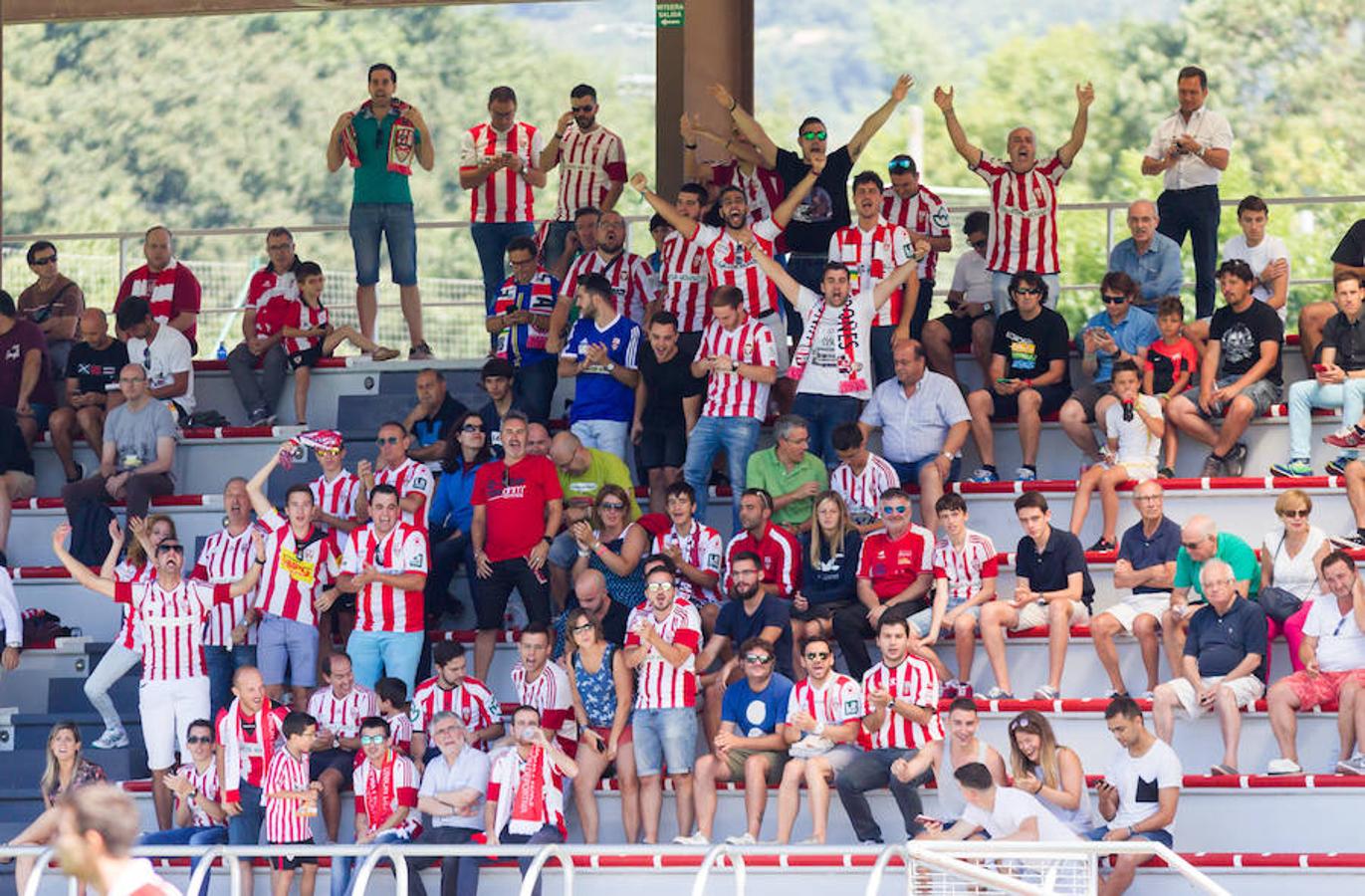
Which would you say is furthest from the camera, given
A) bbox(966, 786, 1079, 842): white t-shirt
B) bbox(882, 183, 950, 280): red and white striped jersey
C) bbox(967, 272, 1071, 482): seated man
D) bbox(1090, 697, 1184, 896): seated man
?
bbox(882, 183, 950, 280): red and white striped jersey

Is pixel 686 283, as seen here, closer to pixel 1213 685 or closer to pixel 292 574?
pixel 292 574

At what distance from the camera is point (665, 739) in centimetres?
1214

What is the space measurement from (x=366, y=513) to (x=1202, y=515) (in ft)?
16.0

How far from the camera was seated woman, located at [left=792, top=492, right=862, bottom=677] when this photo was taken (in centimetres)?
1273

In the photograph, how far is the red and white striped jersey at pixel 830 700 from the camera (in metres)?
11.9

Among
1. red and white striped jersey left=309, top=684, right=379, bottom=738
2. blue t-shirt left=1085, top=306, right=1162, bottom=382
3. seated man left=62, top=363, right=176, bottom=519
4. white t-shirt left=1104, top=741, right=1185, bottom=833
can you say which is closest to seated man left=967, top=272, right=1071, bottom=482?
blue t-shirt left=1085, top=306, right=1162, bottom=382

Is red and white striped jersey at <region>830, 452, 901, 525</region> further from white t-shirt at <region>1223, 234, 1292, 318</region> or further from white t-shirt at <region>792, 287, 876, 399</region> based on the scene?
white t-shirt at <region>1223, 234, 1292, 318</region>

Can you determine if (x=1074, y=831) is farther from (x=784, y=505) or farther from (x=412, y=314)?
(x=412, y=314)

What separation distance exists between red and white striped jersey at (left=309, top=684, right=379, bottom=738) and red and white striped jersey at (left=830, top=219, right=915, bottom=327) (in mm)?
4070

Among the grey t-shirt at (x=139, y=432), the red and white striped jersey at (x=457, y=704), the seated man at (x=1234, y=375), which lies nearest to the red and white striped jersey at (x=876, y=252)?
the seated man at (x=1234, y=375)

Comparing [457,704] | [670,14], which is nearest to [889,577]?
[457,704]

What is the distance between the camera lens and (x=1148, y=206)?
48.6 ft

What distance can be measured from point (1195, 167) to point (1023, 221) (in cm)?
121

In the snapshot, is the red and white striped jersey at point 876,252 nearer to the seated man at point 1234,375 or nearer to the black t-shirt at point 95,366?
the seated man at point 1234,375
